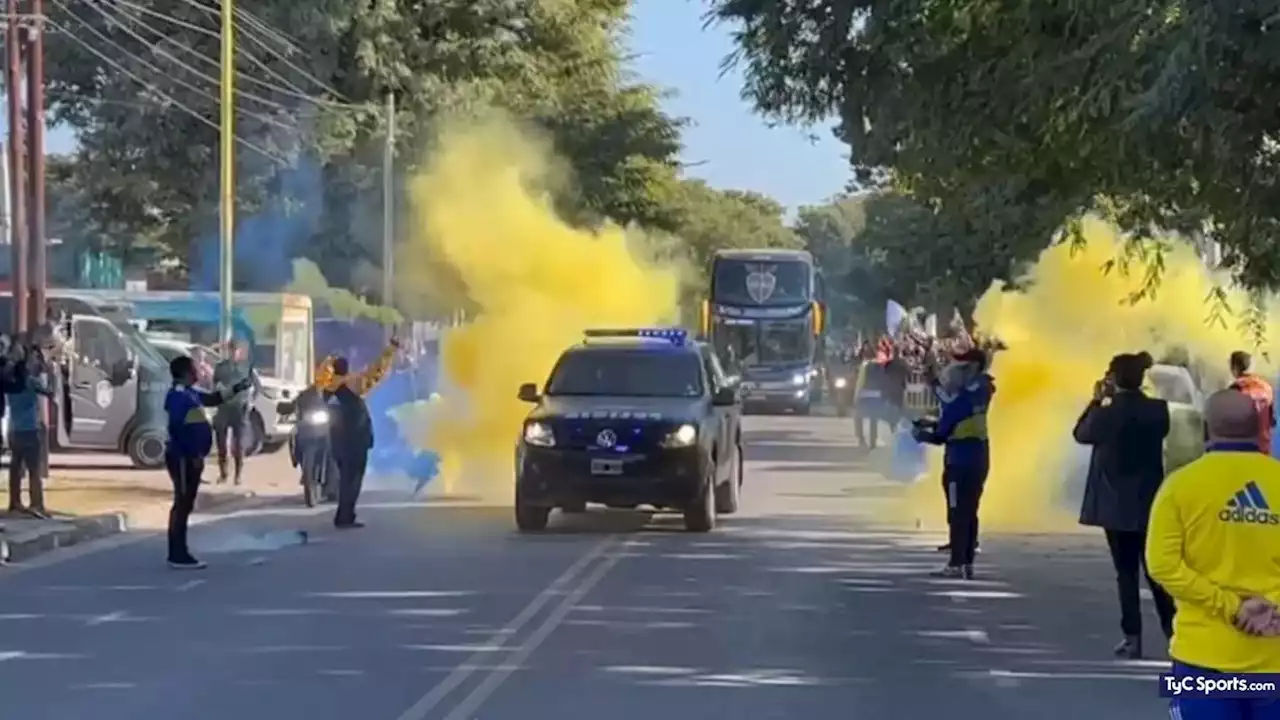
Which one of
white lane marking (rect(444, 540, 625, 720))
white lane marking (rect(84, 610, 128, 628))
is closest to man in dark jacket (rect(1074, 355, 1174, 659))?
white lane marking (rect(444, 540, 625, 720))

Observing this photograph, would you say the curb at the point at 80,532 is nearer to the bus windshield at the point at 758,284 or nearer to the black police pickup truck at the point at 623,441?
the black police pickup truck at the point at 623,441

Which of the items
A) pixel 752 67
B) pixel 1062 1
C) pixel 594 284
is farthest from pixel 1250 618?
pixel 594 284

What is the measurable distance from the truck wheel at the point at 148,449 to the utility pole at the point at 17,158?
4.15 meters

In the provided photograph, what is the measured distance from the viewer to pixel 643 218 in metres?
59.7

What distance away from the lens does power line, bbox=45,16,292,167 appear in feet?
161

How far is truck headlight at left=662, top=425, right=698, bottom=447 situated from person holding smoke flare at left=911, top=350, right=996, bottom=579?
3606 mm

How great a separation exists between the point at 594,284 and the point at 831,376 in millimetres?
30381

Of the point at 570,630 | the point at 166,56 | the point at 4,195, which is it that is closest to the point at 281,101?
the point at 166,56

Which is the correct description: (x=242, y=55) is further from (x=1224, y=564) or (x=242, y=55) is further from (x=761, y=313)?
(x=1224, y=564)

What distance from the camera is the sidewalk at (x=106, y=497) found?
63.6ft

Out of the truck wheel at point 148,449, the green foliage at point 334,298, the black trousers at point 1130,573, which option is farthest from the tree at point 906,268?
the black trousers at point 1130,573

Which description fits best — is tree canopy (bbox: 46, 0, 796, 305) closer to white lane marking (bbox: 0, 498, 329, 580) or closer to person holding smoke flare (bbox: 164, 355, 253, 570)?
white lane marking (bbox: 0, 498, 329, 580)

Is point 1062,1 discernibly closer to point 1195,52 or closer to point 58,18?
point 1195,52

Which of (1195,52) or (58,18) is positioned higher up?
(58,18)
